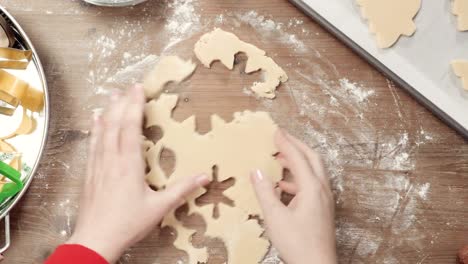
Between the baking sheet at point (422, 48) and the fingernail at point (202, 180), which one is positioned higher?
the baking sheet at point (422, 48)

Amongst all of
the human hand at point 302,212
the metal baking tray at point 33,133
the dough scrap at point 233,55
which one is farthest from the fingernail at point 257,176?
the metal baking tray at point 33,133

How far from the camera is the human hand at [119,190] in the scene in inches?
36.7

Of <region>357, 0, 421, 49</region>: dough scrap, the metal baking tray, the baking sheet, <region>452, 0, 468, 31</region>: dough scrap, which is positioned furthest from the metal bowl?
<region>452, 0, 468, 31</region>: dough scrap

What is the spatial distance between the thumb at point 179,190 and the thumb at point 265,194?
88mm

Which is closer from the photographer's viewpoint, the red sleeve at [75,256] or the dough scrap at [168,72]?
the red sleeve at [75,256]

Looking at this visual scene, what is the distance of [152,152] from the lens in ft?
3.33

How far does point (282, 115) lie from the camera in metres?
1.03

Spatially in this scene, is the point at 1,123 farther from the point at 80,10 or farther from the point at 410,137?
the point at 410,137

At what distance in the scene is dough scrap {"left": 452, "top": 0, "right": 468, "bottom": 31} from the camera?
1.02 m

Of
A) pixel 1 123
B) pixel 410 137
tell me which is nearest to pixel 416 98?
pixel 410 137

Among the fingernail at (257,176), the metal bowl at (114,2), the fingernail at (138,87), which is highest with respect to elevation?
the metal bowl at (114,2)

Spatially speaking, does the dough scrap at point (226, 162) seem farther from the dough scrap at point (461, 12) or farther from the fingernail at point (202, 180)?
the dough scrap at point (461, 12)

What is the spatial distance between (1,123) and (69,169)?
0.47ft

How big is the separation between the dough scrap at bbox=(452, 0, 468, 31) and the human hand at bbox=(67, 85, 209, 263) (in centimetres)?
53
